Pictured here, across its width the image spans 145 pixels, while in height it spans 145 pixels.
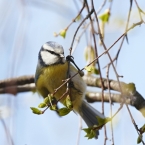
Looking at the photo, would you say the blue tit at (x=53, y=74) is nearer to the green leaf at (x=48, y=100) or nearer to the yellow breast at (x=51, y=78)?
the yellow breast at (x=51, y=78)

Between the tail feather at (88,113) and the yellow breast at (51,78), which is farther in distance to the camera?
the tail feather at (88,113)

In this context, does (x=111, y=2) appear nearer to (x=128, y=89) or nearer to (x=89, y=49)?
(x=89, y=49)

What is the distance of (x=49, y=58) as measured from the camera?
78.7 inches

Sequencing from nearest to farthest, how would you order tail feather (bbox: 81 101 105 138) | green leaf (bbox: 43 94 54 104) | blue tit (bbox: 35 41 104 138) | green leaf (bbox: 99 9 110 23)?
green leaf (bbox: 43 94 54 104) → green leaf (bbox: 99 9 110 23) → blue tit (bbox: 35 41 104 138) → tail feather (bbox: 81 101 105 138)

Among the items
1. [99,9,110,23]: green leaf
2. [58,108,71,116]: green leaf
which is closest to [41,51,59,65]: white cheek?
[99,9,110,23]: green leaf

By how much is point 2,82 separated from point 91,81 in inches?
22.3

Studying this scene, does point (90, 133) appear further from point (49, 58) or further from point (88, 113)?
point (88, 113)

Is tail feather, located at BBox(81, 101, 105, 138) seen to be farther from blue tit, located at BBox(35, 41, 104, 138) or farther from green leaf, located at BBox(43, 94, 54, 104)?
green leaf, located at BBox(43, 94, 54, 104)

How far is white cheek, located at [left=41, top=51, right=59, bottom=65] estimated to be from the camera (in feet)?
6.46

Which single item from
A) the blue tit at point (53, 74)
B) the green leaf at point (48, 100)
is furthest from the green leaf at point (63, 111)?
the blue tit at point (53, 74)

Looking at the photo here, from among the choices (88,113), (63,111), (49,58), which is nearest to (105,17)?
(49,58)

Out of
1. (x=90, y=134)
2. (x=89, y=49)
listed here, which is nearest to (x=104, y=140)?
(x=90, y=134)

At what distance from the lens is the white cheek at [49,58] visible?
197cm

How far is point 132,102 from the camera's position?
6.17 feet
